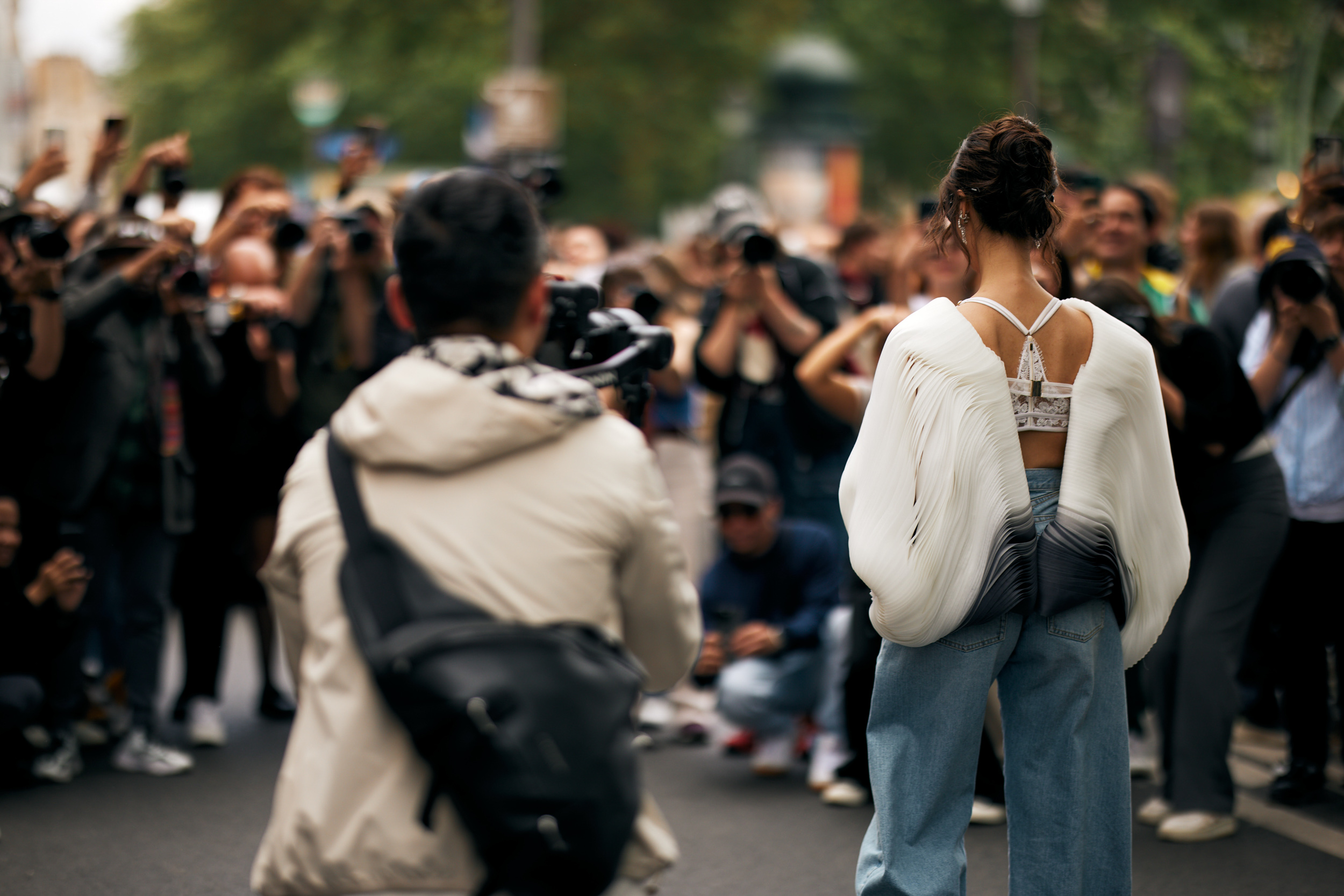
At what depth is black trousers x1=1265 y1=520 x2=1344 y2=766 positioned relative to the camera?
5730 mm

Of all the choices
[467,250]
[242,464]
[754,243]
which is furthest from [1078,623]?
[242,464]

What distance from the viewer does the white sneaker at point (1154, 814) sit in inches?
213

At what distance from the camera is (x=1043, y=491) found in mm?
3396

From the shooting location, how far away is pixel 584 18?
97.8 ft

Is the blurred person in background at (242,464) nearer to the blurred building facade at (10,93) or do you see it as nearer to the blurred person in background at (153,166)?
the blurred person in background at (153,166)

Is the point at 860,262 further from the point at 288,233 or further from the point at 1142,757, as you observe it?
the point at 1142,757

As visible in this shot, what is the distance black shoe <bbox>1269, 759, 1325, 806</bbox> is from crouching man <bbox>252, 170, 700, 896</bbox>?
13.1 feet

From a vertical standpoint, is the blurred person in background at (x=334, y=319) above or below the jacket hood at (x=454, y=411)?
below

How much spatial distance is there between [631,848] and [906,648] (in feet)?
4.00

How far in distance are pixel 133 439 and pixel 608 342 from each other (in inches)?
140

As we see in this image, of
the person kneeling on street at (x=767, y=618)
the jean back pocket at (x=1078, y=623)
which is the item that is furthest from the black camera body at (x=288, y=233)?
the jean back pocket at (x=1078, y=623)

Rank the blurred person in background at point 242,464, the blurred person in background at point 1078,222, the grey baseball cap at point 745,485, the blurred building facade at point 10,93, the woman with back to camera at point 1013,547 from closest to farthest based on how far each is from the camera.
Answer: the woman with back to camera at point 1013,547 < the blurred person in background at point 1078,222 < the grey baseball cap at point 745,485 < the blurred person in background at point 242,464 < the blurred building facade at point 10,93

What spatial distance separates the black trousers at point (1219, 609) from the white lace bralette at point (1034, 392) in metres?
2.08

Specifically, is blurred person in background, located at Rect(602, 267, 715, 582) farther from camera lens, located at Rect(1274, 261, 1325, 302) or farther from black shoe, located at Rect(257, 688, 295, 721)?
camera lens, located at Rect(1274, 261, 1325, 302)
